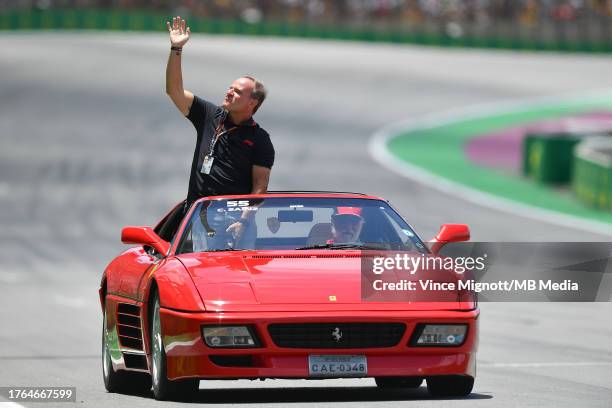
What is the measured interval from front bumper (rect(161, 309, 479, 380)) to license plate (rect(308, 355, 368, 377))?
0.03m

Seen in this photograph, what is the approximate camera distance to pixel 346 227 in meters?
8.76

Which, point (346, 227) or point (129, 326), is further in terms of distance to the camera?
point (129, 326)

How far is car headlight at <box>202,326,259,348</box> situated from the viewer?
7684 mm

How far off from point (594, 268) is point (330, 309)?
5.58 m

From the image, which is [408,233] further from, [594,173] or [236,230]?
[594,173]

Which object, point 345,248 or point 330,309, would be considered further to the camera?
point 345,248

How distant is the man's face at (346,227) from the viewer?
8.70 m

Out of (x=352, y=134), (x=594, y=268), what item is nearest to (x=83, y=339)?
(x=594, y=268)

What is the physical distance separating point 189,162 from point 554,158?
8.36m

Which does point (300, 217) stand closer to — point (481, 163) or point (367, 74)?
point (481, 163)

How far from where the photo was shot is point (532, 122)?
145 feet

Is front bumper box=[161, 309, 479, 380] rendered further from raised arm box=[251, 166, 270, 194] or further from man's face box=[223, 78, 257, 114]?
man's face box=[223, 78, 257, 114]

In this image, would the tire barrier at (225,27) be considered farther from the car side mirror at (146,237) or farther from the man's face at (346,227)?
the car side mirror at (146,237)

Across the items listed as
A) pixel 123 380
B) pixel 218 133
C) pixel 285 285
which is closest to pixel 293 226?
pixel 285 285
